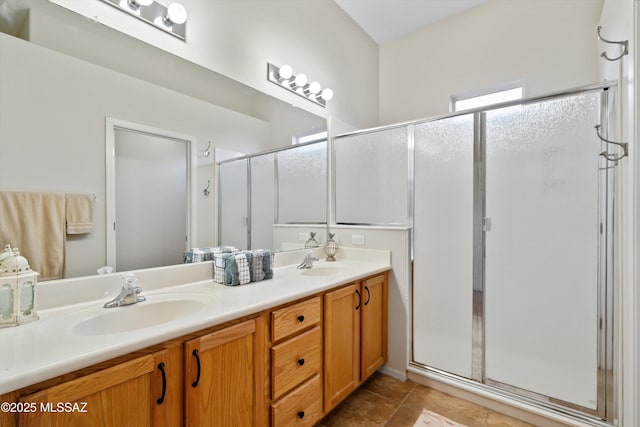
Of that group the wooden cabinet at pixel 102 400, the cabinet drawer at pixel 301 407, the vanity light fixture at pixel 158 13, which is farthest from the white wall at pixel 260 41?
the cabinet drawer at pixel 301 407

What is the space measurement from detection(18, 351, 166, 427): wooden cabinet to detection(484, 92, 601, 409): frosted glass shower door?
6.37 ft

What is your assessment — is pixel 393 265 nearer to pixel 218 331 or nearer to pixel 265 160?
pixel 265 160

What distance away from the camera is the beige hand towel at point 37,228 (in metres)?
1.03

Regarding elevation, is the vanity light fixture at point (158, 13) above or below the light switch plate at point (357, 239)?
above

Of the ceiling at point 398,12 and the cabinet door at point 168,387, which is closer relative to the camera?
the cabinet door at point 168,387

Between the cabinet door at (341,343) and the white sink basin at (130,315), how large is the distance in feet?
2.27

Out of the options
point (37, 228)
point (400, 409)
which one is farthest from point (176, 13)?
point (400, 409)

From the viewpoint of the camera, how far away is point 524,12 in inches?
89.7

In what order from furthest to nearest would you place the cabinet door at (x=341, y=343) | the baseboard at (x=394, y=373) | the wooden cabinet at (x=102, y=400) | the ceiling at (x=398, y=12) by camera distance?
the ceiling at (x=398, y=12)
the baseboard at (x=394, y=373)
the cabinet door at (x=341, y=343)
the wooden cabinet at (x=102, y=400)

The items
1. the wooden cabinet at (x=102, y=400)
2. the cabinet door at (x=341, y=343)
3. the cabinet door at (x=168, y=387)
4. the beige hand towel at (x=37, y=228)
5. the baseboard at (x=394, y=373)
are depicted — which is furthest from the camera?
the baseboard at (x=394, y=373)

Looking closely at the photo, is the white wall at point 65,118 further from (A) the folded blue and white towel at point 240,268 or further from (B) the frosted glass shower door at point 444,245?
(B) the frosted glass shower door at point 444,245

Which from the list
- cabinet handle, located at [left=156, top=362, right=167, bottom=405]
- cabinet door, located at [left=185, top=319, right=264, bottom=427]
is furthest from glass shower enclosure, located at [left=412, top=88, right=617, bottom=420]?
cabinet handle, located at [left=156, top=362, right=167, bottom=405]

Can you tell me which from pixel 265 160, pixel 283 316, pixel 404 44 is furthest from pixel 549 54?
pixel 283 316

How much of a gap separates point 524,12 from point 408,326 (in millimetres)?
2588
